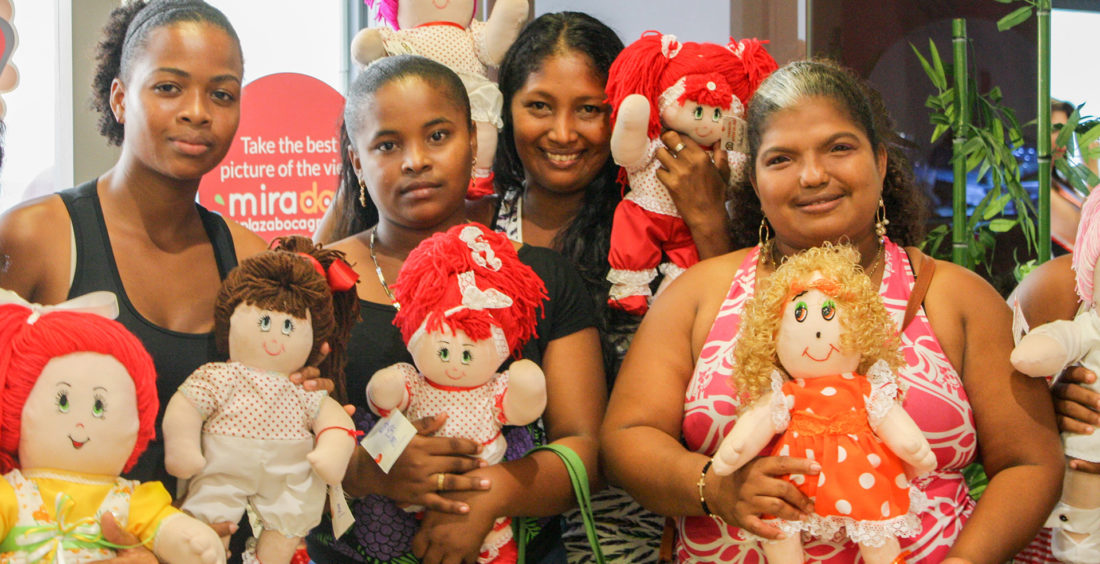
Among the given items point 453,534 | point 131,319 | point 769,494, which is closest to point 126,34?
point 131,319

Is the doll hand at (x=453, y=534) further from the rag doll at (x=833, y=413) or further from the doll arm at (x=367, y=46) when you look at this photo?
the doll arm at (x=367, y=46)

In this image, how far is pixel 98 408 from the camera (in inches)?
50.3

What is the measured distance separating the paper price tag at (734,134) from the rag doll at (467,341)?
0.69 m

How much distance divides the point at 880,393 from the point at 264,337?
941mm

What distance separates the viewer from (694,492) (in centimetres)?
159

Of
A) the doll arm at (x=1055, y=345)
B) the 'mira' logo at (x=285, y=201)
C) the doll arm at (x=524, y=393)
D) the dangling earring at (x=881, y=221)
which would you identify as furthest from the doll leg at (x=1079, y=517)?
the 'mira' logo at (x=285, y=201)

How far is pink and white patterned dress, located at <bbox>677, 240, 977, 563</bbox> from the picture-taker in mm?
1629

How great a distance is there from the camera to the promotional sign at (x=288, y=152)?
9.59 ft

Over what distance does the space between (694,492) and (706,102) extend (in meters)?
0.90

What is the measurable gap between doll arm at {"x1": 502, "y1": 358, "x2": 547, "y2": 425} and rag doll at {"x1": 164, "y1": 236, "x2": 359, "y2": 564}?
0.92 ft

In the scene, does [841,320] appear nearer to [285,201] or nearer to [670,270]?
[670,270]

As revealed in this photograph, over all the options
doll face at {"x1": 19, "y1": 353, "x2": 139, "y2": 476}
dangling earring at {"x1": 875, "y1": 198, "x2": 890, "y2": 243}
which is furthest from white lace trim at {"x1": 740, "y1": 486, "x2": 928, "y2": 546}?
doll face at {"x1": 19, "y1": 353, "x2": 139, "y2": 476}

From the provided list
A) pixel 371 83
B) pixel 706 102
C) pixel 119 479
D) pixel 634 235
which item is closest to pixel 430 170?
pixel 371 83

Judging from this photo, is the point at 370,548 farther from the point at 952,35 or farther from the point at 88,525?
the point at 952,35
